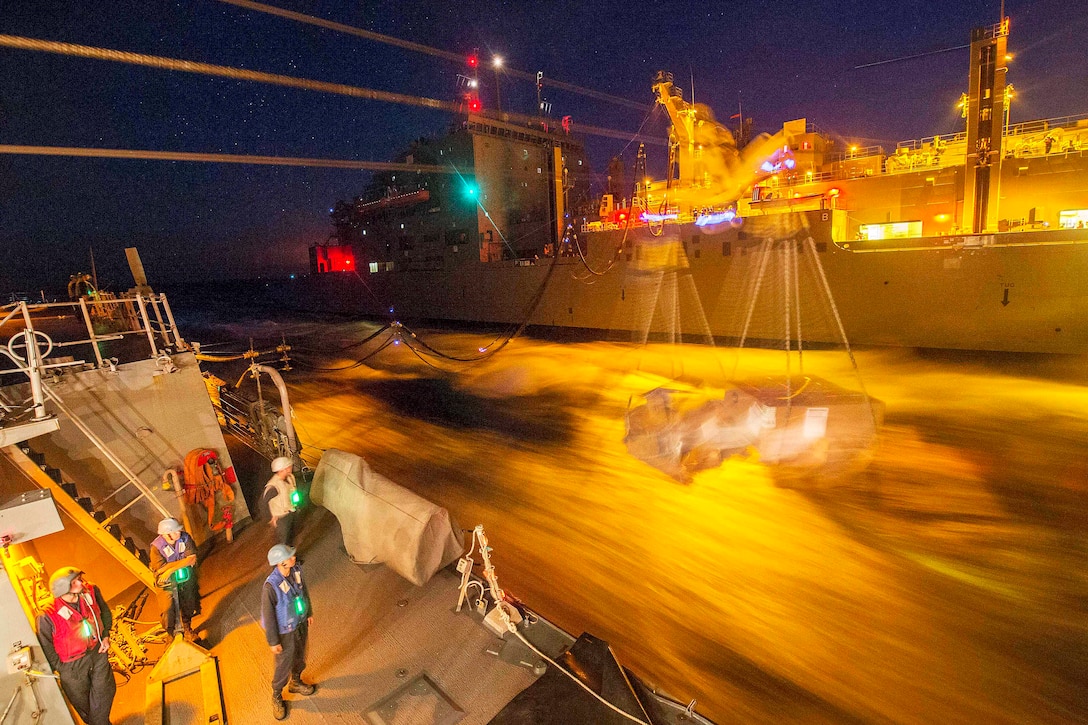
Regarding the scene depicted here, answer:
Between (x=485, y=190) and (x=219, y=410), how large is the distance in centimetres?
2303

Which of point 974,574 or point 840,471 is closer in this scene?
point 974,574

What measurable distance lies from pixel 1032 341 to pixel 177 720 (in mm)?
19443

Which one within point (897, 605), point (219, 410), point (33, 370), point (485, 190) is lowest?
point (897, 605)

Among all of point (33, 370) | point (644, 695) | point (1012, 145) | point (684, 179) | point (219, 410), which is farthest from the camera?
point (684, 179)

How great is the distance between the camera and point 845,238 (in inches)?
683

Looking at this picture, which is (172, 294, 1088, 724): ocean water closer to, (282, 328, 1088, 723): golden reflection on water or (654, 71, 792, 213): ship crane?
(282, 328, 1088, 723): golden reflection on water

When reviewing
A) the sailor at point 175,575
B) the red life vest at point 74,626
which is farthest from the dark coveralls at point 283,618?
the sailor at point 175,575

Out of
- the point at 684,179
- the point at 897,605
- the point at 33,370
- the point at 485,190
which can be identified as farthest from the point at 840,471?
the point at 485,190

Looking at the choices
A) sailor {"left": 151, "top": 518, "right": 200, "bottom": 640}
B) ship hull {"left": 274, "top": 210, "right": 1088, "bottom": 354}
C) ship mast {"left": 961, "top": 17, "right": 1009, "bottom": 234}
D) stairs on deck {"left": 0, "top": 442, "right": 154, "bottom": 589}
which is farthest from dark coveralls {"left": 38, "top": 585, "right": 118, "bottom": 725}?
ship mast {"left": 961, "top": 17, "right": 1009, "bottom": 234}

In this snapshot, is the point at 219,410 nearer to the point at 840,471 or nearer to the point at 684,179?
the point at 840,471

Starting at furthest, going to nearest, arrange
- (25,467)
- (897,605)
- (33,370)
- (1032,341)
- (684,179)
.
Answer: (684,179) < (1032,341) < (897,605) < (25,467) < (33,370)

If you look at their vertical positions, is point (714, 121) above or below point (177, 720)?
above

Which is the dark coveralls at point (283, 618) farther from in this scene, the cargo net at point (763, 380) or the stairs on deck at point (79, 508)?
the cargo net at point (763, 380)

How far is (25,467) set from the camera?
4496mm
